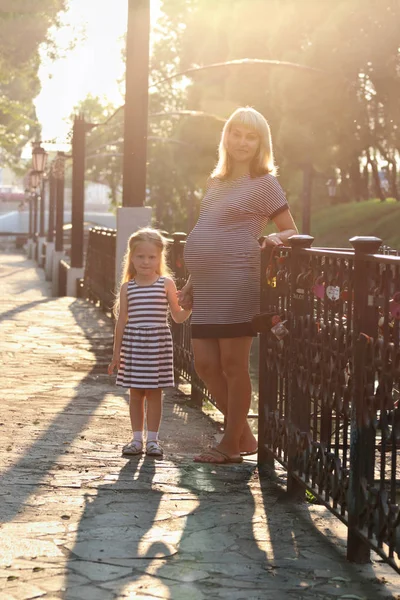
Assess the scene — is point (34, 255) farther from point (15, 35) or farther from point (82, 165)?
point (82, 165)

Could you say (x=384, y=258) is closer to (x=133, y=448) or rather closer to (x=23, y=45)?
(x=133, y=448)

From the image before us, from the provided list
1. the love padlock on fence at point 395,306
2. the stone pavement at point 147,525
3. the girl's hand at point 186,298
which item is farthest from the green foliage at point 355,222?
the love padlock on fence at point 395,306

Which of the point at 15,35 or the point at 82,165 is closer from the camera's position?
the point at 82,165

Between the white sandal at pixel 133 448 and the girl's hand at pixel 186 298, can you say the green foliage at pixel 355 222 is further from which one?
the girl's hand at pixel 186 298

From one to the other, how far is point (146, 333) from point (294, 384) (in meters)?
1.35

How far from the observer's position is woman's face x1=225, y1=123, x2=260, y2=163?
6812 mm

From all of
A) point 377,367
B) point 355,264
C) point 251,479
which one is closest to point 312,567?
point 377,367

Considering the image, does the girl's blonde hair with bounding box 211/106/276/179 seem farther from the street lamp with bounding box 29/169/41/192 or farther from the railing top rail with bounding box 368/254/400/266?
the street lamp with bounding box 29/169/41/192

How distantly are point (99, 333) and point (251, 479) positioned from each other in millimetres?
9523

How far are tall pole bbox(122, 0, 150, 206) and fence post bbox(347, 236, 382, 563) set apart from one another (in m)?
9.06

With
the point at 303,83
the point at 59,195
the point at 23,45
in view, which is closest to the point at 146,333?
the point at 59,195

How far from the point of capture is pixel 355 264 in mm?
5148

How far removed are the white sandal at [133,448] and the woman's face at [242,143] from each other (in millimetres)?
1712

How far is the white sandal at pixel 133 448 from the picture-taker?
24.2 ft
